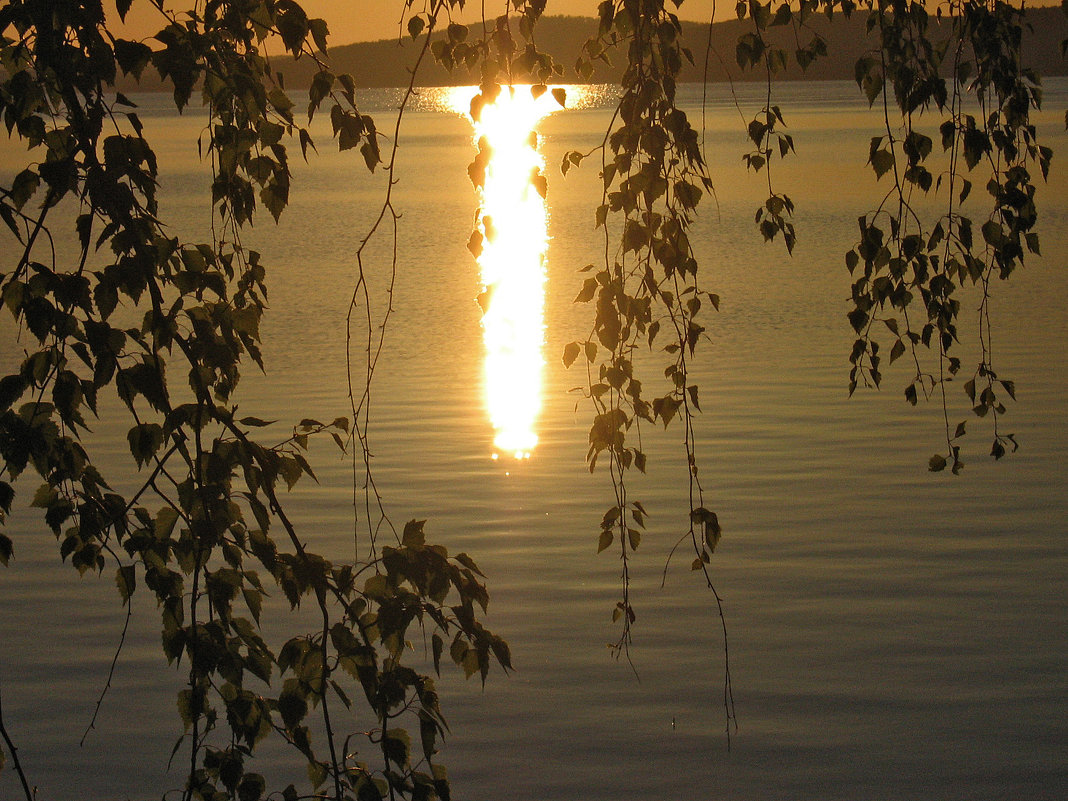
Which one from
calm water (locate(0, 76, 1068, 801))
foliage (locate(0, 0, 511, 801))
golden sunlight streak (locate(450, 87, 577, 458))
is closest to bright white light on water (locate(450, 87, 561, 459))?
golden sunlight streak (locate(450, 87, 577, 458))

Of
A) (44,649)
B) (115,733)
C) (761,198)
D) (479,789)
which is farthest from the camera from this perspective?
(761,198)

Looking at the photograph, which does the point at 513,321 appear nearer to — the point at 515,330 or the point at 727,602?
the point at 515,330

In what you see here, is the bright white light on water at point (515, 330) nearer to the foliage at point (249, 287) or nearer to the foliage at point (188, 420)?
the foliage at point (249, 287)

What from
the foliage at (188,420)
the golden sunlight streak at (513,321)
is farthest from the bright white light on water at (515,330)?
the foliage at (188,420)

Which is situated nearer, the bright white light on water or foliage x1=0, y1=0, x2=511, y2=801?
foliage x1=0, y1=0, x2=511, y2=801

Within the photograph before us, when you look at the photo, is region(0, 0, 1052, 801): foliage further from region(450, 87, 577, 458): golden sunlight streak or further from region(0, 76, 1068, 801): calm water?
region(0, 76, 1068, 801): calm water

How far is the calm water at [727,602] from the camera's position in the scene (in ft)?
17.3

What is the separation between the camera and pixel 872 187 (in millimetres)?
33719

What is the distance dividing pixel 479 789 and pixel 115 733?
5.01 ft

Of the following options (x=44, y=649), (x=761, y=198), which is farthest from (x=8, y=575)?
(x=761, y=198)

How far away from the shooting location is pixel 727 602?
682 cm

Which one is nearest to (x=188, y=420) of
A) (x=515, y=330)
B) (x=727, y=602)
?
(x=727, y=602)

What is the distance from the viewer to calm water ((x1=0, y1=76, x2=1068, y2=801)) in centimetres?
527

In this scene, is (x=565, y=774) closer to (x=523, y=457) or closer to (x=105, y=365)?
(x=105, y=365)
